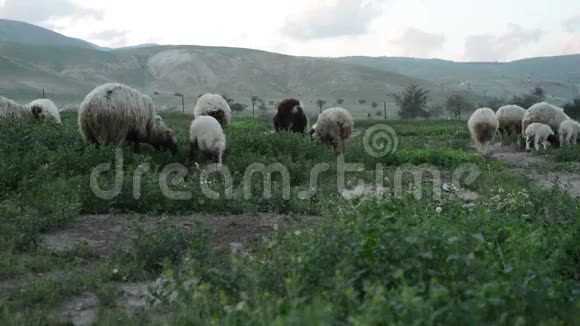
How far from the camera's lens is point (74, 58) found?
425 ft

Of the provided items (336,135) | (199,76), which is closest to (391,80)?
(199,76)

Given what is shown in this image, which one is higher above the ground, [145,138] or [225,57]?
[225,57]

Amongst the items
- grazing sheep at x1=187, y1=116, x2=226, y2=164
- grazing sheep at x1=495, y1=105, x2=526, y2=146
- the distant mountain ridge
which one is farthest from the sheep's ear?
the distant mountain ridge

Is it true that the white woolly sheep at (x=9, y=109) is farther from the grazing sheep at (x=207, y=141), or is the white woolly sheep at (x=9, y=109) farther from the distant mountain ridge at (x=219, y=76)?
the distant mountain ridge at (x=219, y=76)

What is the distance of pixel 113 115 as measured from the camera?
11.0 meters

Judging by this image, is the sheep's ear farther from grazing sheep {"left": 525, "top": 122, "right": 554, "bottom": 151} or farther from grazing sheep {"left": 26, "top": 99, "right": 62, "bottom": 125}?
grazing sheep {"left": 525, "top": 122, "right": 554, "bottom": 151}

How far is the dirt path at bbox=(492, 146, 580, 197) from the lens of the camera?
10.8 metres

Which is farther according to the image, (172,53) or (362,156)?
(172,53)

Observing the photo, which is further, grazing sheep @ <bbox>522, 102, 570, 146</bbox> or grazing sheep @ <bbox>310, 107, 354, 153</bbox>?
grazing sheep @ <bbox>522, 102, 570, 146</bbox>

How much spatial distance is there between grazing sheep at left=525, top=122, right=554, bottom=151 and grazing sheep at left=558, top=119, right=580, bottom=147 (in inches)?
13.0

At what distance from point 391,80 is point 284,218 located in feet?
363

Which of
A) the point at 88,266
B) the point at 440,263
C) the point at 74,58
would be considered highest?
the point at 74,58

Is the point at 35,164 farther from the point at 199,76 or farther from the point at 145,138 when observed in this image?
the point at 199,76

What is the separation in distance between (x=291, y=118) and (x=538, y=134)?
7.08m
